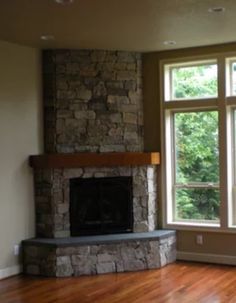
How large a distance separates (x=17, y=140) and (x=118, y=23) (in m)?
2.03

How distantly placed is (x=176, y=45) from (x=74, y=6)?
221 centimetres

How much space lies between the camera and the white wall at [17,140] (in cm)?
608

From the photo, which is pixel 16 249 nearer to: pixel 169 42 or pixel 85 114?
pixel 85 114

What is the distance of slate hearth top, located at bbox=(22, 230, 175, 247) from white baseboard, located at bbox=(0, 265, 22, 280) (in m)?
0.32

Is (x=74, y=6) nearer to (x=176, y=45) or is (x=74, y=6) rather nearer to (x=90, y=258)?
(x=176, y=45)

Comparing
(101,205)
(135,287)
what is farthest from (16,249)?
(135,287)

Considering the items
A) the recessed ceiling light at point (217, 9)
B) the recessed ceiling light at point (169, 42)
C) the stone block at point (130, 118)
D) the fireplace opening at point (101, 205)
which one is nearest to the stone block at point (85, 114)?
the stone block at point (130, 118)

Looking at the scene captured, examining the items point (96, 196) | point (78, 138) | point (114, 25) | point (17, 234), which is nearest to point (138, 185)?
point (96, 196)

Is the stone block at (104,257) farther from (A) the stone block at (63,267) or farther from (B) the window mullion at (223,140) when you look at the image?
(B) the window mullion at (223,140)

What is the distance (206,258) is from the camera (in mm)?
6621

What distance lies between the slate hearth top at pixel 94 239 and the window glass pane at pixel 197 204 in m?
0.48

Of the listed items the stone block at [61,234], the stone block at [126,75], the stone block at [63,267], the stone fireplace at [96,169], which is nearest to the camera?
the stone block at [63,267]

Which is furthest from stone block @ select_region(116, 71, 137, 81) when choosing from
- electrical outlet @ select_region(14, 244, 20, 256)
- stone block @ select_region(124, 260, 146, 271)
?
electrical outlet @ select_region(14, 244, 20, 256)

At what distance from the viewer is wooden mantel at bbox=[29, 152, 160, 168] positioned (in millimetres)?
6336
